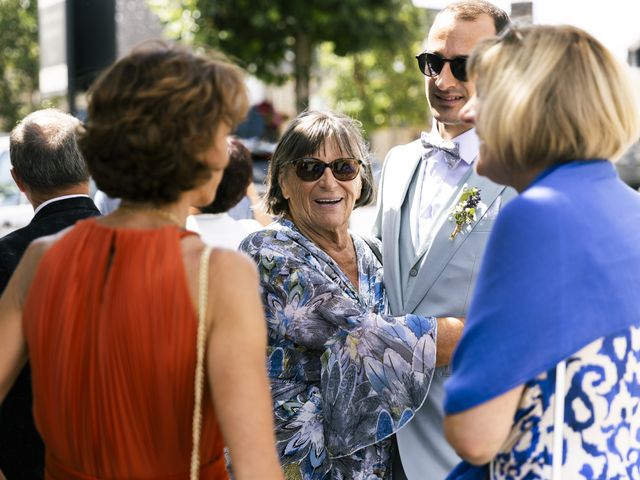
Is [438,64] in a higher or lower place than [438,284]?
higher

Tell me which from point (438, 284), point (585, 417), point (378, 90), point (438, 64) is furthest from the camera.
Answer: point (378, 90)

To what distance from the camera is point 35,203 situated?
3283mm

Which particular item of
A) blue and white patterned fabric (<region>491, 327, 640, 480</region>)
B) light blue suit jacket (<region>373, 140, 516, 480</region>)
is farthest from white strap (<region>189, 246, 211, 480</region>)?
light blue suit jacket (<region>373, 140, 516, 480</region>)

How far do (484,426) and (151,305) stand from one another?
70 centimetres

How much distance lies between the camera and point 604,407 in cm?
190

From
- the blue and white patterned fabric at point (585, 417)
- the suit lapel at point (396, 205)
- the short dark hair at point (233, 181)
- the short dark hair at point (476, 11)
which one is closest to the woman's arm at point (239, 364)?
the blue and white patterned fabric at point (585, 417)

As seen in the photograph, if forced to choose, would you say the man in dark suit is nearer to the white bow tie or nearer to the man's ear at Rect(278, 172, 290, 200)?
the man's ear at Rect(278, 172, 290, 200)

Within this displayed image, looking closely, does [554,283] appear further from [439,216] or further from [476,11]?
[476,11]

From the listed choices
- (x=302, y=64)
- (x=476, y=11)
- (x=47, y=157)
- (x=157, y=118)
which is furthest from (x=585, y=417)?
(x=302, y=64)

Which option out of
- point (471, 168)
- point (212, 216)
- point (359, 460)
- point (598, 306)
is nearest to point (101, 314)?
point (598, 306)

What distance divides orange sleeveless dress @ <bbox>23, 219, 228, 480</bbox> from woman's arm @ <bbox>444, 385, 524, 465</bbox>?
512mm

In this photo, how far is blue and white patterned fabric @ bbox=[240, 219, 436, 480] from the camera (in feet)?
9.43

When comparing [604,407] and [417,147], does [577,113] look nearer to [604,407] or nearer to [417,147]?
[604,407]

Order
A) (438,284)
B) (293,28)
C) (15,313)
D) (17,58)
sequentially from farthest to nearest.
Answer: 1. (17,58)
2. (293,28)
3. (438,284)
4. (15,313)
